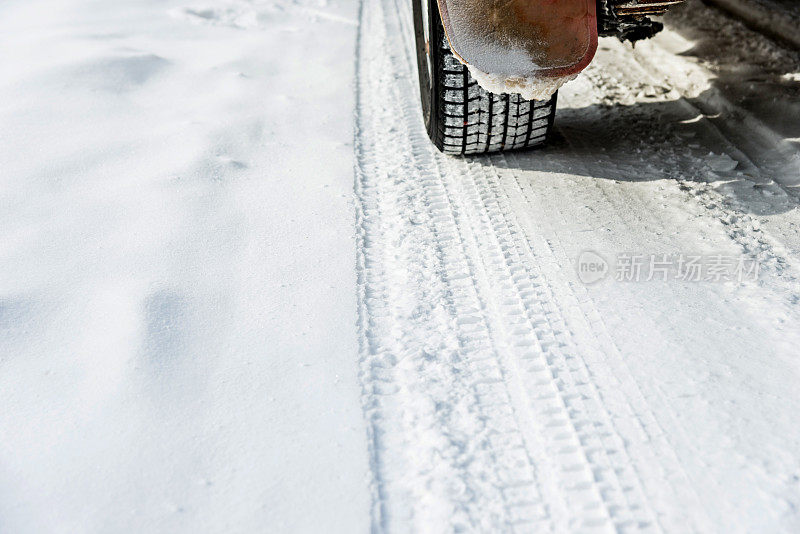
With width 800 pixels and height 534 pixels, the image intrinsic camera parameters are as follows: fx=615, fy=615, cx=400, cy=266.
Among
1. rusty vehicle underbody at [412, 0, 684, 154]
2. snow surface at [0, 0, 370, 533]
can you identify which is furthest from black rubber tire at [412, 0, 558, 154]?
snow surface at [0, 0, 370, 533]

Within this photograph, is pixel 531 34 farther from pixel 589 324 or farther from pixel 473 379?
pixel 473 379

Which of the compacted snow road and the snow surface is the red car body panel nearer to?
the compacted snow road

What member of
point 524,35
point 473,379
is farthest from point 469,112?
point 473,379

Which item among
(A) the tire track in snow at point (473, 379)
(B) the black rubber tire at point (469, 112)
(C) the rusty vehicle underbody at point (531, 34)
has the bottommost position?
(A) the tire track in snow at point (473, 379)

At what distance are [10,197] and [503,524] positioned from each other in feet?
7.13

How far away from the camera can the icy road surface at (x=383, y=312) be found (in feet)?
4.69

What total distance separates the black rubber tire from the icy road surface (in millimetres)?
97

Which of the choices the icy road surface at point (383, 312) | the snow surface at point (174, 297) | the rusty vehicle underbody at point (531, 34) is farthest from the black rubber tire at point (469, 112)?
the snow surface at point (174, 297)

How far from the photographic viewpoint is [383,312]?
6.40 ft

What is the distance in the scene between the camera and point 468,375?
67.7 inches

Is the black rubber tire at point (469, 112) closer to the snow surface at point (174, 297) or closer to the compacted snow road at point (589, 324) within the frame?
the compacted snow road at point (589, 324)

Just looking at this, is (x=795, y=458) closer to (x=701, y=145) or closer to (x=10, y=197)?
(x=701, y=145)

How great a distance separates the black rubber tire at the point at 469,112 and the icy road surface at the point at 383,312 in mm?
97

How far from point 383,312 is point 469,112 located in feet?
3.46
